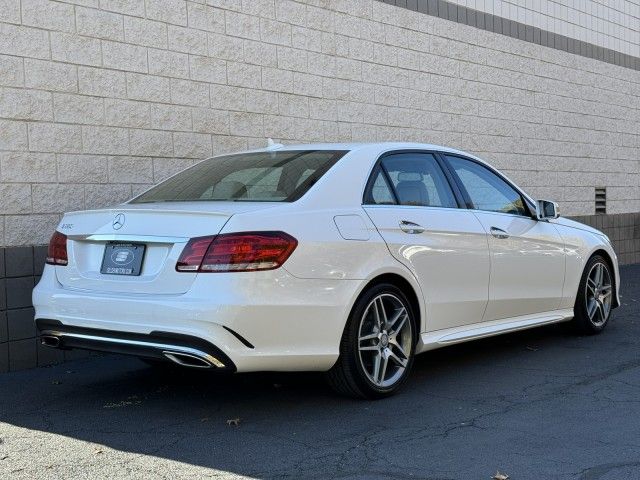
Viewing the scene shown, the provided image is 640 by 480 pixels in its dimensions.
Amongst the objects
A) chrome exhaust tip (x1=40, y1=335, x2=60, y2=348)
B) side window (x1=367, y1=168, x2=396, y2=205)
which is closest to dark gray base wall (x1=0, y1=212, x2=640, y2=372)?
chrome exhaust tip (x1=40, y1=335, x2=60, y2=348)

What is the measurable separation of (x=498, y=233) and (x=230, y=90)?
3.24 meters

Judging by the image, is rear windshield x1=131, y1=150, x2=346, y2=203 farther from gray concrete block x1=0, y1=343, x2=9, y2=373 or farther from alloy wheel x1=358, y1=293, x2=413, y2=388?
gray concrete block x1=0, y1=343, x2=9, y2=373

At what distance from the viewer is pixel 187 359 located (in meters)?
5.07

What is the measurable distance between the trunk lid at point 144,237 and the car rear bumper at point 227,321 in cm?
6

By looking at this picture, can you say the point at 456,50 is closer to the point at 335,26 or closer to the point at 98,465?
the point at 335,26

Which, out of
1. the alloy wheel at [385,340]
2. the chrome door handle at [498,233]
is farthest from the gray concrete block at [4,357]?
the chrome door handle at [498,233]

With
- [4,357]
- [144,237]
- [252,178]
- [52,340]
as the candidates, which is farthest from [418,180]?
[4,357]

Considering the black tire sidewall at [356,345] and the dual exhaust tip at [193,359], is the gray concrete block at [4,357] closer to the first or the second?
the dual exhaust tip at [193,359]

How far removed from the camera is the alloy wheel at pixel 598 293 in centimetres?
823

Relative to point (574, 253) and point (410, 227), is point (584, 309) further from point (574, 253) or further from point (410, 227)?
point (410, 227)

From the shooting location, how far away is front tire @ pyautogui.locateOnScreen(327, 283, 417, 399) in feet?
18.3

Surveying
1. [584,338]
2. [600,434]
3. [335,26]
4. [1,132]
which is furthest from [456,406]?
[335,26]

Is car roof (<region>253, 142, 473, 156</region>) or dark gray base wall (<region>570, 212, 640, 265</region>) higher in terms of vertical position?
car roof (<region>253, 142, 473, 156</region>)

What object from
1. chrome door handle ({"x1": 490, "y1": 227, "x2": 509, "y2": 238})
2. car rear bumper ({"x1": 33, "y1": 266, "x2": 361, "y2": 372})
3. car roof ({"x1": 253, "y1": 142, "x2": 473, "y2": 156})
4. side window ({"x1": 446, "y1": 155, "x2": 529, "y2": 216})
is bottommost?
car rear bumper ({"x1": 33, "y1": 266, "x2": 361, "y2": 372})
